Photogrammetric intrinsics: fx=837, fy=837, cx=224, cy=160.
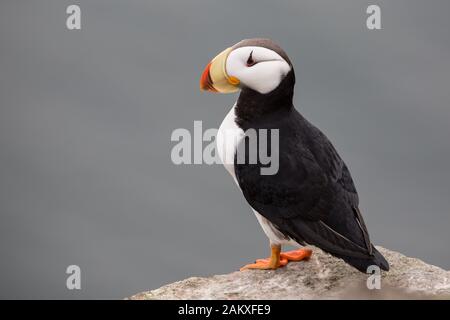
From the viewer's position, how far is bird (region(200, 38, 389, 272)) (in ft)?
17.4

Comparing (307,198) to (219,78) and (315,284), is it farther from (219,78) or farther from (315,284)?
(219,78)

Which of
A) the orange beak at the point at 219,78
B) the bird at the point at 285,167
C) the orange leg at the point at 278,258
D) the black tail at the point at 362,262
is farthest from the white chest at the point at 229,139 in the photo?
the black tail at the point at 362,262

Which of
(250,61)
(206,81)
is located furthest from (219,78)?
(250,61)

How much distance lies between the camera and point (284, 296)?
557cm

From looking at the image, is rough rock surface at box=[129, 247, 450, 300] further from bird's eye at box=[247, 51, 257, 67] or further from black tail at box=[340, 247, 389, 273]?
bird's eye at box=[247, 51, 257, 67]

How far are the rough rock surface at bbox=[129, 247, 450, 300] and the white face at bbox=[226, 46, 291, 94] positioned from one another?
1318 millimetres

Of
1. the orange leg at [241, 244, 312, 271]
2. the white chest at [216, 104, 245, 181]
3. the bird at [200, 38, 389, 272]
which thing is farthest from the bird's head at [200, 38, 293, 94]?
the orange leg at [241, 244, 312, 271]

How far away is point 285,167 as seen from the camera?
5387mm

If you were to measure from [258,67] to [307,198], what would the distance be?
0.91m

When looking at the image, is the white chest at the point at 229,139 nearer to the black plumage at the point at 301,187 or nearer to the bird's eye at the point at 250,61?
the black plumage at the point at 301,187

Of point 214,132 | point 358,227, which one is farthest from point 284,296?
point 214,132

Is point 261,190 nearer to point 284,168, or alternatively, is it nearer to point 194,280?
point 284,168
